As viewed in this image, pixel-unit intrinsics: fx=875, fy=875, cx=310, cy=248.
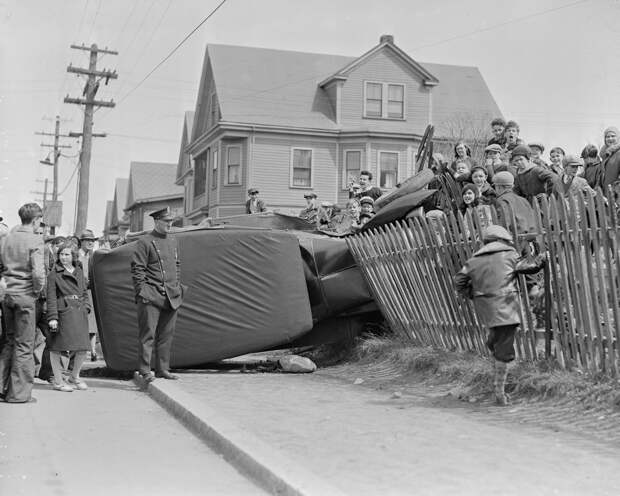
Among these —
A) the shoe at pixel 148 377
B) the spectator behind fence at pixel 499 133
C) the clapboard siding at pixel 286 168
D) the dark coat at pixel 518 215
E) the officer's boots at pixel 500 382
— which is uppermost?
the clapboard siding at pixel 286 168

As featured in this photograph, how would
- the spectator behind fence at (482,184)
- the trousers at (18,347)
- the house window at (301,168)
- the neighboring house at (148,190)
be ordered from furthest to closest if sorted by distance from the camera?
1. the neighboring house at (148,190)
2. the house window at (301,168)
3. the spectator behind fence at (482,184)
4. the trousers at (18,347)

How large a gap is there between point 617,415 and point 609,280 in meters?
1.07

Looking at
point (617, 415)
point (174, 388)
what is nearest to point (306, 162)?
point (174, 388)

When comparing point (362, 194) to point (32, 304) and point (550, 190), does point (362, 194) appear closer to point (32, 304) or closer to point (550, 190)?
point (550, 190)

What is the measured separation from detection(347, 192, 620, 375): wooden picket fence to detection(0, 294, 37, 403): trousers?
14.1 feet

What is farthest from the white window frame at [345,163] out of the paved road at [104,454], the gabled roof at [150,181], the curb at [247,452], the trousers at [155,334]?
the gabled roof at [150,181]

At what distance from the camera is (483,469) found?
17.2ft

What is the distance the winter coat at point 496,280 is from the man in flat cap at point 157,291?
373 cm

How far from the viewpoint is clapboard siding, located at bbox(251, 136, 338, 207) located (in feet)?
117

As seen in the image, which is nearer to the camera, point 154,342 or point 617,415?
point 617,415

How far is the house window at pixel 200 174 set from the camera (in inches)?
1583

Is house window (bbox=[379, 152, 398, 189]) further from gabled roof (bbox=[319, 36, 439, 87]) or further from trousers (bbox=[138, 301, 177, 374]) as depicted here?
trousers (bbox=[138, 301, 177, 374])

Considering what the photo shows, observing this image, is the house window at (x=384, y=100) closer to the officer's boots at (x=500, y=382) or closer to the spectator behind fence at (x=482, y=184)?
the spectator behind fence at (x=482, y=184)

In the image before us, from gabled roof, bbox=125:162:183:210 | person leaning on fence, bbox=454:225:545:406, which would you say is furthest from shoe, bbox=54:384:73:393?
gabled roof, bbox=125:162:183:210
